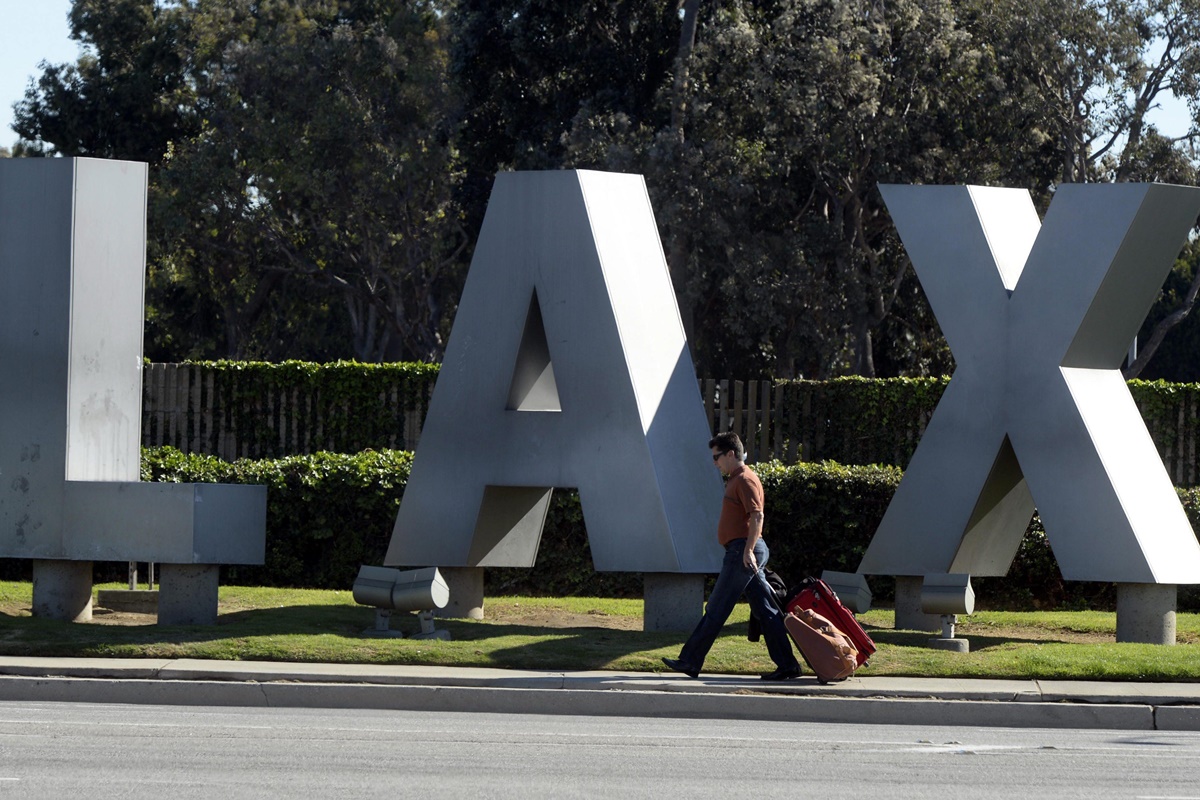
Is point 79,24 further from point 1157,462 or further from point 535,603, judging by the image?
point 1157,462

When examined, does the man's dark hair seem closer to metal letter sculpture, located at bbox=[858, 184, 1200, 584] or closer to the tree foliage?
metal letter sculpture, located at bbox=[858, 184, 1200, 584]

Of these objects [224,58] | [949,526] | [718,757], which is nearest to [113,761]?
[718,757]

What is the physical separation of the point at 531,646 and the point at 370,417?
37.3 ft

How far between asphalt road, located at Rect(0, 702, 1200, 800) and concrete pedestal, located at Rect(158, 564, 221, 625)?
9.74ft

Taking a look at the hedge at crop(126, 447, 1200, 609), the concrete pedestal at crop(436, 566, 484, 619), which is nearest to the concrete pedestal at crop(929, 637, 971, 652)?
the concrete pedestal at crop(436, 566, 484, 619)

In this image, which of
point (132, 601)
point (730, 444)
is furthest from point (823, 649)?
point (132, 601)

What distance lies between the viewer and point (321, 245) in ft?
143

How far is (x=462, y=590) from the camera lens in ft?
49.0

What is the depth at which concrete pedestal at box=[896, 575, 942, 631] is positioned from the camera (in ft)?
48.2

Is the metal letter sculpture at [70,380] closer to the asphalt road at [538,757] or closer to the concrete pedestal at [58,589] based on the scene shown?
the concrete pedestal at [58,589]

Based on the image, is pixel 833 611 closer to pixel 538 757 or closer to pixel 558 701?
pixel 558 701

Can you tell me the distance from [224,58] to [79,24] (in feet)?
26.9

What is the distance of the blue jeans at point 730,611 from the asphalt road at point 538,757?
970mm

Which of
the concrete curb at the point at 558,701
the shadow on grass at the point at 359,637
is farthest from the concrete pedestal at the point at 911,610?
the concrete curb at the point at 558,701
